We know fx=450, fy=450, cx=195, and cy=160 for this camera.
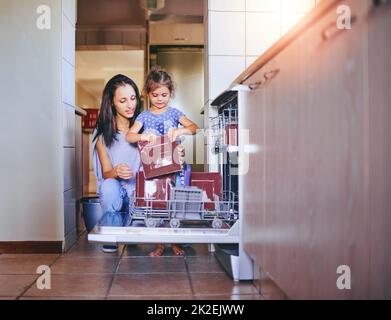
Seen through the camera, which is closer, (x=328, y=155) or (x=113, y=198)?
(x=328, y=155)

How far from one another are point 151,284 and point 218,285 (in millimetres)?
240

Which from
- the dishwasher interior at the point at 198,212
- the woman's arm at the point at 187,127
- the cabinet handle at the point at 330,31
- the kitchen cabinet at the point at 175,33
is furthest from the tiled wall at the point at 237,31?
the kitchen cabinet at the point at 175,33

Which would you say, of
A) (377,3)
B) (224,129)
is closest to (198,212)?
(224,129)

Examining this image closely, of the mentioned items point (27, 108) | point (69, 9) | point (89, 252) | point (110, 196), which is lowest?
point (89, 252)

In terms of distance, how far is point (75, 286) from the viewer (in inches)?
62.4

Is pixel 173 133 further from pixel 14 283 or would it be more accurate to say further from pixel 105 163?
pixel 14 283

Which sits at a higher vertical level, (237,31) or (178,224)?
(237,31)

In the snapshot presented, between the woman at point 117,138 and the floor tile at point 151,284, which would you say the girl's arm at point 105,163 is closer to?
the woman at point 117,138

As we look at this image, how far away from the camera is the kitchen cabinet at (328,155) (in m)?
0.69

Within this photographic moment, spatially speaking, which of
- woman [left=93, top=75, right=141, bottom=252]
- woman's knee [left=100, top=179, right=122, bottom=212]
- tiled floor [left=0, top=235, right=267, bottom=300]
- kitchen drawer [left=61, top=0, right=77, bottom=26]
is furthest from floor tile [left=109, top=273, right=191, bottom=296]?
kitchen drawer [left=61, top=0, right=77, bottom=26]

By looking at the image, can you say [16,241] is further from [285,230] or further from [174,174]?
[285,230]

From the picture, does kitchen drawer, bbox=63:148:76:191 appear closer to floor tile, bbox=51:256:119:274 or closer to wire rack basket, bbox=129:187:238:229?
floor tile, bbox=51:256:119:274

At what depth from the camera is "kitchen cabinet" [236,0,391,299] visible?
0.69m
